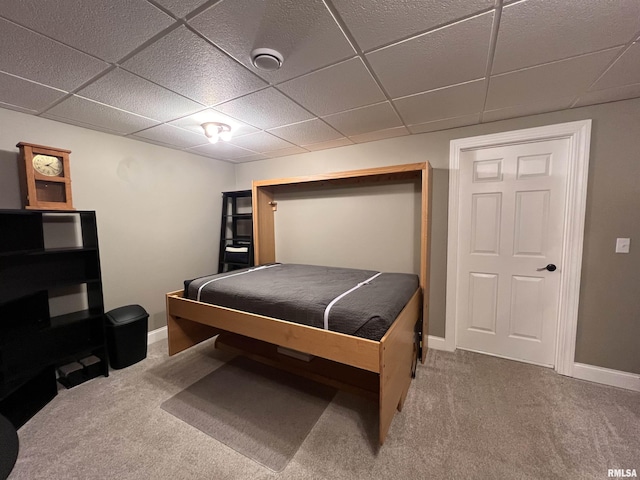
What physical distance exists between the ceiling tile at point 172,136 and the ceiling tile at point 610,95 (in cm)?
319

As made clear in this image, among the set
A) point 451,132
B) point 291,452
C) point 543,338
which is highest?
point 451,132

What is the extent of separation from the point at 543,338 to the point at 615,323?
1.59 ft

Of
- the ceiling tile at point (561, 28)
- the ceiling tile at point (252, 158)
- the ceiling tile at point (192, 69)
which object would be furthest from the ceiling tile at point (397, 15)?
the ceiling tile at point (252, 158)

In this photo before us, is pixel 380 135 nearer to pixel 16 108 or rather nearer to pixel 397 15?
A: pixel 397 15

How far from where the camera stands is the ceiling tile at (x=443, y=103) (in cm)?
175

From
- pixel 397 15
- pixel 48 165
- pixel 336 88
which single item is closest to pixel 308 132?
pixel 336 88

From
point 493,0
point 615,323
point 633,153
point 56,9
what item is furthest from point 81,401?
point 633,153

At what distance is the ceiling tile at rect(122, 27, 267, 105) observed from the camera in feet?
4.25

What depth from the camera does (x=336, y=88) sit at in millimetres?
1713

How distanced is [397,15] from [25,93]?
235 cm

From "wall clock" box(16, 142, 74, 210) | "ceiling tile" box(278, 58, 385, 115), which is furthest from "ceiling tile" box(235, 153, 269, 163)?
"wall clock" box(16, 142, 74, 210)

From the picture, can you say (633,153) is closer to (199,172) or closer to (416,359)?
(416,359)

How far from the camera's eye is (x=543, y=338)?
2.33m

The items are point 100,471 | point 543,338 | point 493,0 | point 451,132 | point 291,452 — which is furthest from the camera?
point 451,132
